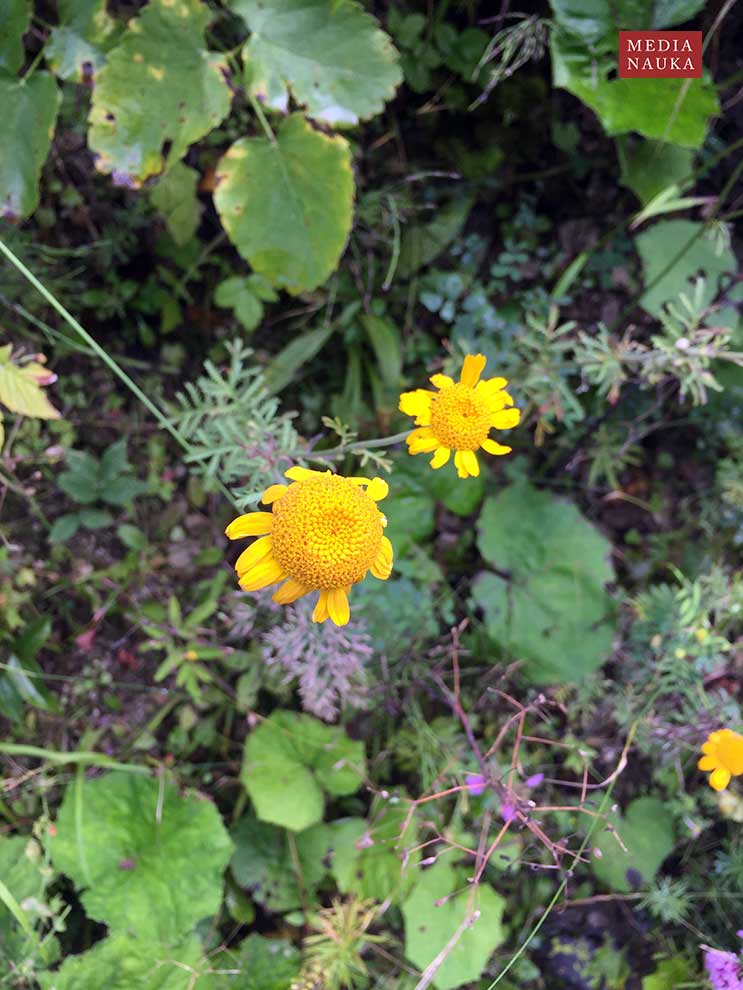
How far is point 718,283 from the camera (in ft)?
7.57

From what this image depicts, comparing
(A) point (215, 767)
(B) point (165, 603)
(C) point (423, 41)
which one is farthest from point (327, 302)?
(A) point (215, 767)

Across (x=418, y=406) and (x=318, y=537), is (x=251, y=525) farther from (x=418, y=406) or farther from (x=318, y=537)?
(x=418, y=406)

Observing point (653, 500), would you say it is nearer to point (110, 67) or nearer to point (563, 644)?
point (563, 644)

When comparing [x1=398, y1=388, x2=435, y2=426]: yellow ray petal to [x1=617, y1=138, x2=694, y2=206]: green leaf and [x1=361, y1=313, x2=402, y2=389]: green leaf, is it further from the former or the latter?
[x1=617, y1=138, x2=694, y2=206]: green leaf

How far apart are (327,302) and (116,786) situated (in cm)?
158

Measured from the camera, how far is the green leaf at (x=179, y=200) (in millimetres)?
2084

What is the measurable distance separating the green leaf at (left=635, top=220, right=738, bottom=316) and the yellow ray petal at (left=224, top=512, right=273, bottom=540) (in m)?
1.51

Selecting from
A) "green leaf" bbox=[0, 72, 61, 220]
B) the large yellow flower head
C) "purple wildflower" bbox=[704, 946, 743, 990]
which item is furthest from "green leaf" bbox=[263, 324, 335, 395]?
"purple wildflower" bbox=[704, 946, 743, 990]

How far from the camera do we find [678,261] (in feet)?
7.48

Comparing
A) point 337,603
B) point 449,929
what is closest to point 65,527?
point 337,603

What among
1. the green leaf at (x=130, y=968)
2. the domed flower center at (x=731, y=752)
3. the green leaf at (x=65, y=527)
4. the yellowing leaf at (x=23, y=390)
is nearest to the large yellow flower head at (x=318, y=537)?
the yellowing leaf at (x=23, y=390)

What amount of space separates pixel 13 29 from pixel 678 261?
188 centimetres

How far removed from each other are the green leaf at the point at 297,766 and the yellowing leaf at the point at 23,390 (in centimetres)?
→ 110

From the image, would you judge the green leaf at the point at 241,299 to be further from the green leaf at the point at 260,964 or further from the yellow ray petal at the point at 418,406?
the green leaf at the point at 260,964
